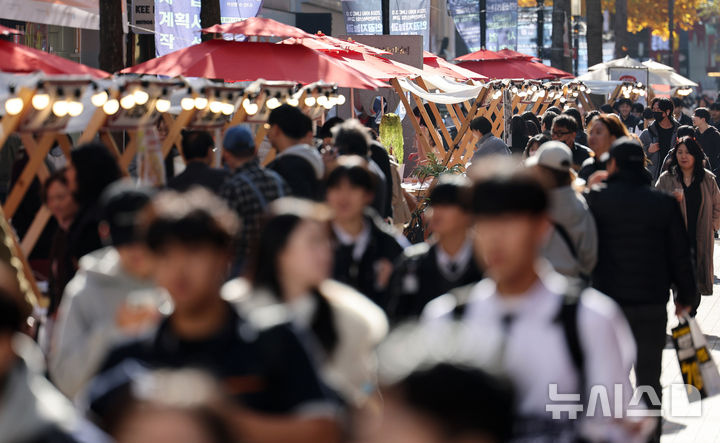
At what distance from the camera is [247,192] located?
7117mm

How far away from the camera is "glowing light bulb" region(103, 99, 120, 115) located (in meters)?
8.74

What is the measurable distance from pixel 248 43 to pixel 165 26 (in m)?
4.00

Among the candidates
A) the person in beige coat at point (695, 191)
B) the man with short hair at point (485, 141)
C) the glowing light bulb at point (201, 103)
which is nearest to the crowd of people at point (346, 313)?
the glowing light bulb at point (201, 103)

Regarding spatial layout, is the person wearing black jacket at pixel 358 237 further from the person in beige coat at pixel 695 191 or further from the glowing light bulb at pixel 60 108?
the person in beige coat at pixel 695 191

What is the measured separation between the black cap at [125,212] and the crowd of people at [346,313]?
0.01 m

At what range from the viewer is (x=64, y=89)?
816 cm

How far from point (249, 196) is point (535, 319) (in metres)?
3.87

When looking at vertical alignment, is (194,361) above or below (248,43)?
below

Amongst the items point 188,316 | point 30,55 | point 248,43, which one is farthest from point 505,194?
point 248,43

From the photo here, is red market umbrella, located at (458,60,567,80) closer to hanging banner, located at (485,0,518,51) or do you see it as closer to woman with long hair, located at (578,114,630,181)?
hanging banner, located at (485,0,518,51)

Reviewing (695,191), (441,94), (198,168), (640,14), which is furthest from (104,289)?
(640,14)

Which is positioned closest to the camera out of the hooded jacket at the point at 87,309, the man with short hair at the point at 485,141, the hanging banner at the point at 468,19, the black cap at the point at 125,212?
the hooded jacket at the point at 87,309

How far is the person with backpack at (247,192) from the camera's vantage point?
22.7 ft

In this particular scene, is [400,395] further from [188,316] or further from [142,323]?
[142,323]
